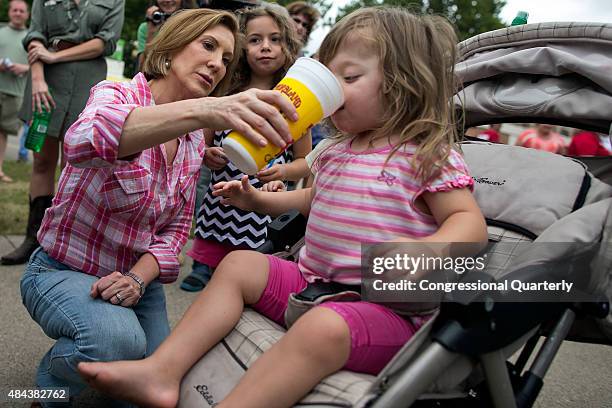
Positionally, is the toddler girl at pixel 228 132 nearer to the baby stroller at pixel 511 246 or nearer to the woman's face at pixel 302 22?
the baby stroller at pixel 511 246

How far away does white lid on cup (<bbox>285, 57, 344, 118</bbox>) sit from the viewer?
1.59m

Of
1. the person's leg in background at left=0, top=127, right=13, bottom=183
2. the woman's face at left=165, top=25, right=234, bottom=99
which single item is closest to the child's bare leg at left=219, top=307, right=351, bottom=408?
the woman's face at left=165, top=25, right=234, bottom=99

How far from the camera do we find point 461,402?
1.71 metres

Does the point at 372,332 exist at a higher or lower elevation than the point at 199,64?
lower

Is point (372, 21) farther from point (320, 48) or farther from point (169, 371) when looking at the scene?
point (169, 371)

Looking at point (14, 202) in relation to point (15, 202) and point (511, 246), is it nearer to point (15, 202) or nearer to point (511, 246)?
point (15, 202)

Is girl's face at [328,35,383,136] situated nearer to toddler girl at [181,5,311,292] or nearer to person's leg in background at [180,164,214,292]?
toddler girl at [181,5,311,292]

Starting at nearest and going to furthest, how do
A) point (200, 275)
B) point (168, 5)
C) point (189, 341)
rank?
point (189, 341), point (200, 275), point (168, 5)

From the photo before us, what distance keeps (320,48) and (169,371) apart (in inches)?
37.6

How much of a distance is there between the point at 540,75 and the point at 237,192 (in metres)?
1.12

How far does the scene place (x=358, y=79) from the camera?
1758 mm

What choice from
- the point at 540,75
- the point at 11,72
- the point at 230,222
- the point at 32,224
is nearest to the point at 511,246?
the point at 540,75

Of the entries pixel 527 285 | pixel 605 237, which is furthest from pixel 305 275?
pixel 605 237

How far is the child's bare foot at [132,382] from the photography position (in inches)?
60.7
